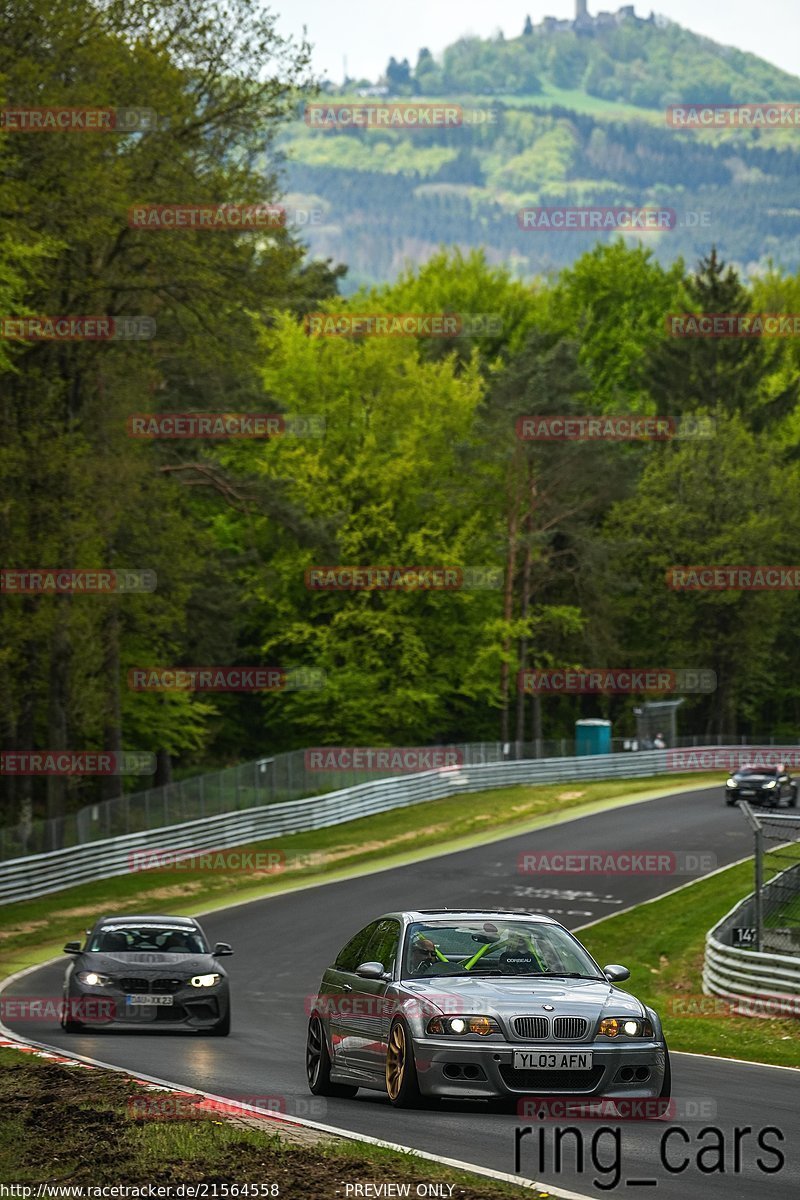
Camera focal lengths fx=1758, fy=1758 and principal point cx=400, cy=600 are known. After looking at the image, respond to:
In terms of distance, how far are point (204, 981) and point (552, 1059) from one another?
29.7 feet

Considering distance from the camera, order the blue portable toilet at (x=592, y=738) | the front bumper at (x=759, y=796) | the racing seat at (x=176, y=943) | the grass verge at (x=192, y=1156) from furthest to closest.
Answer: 1. the blue portable toilet at (x=592, y=738)
2. the front bumper at (x=759, y=796)
3. the racing seat at (x=176, y=943)
4. the grass verge at (x=192, y=1156)

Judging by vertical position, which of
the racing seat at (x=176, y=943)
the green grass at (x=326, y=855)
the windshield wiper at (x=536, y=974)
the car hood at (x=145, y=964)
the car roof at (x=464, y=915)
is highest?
the car roof at (x=464, y=915)

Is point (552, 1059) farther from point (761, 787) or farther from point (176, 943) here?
point (761, 787)

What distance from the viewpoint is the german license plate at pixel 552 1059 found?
10531 millimetres

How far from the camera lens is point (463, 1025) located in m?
10.7

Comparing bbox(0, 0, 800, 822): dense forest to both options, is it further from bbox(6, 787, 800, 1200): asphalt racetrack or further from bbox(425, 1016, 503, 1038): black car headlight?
bbox(425, 1016, 503, 1038): black car headlight

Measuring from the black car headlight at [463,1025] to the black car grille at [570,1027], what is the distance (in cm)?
34

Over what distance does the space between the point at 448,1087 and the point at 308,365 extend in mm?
53646

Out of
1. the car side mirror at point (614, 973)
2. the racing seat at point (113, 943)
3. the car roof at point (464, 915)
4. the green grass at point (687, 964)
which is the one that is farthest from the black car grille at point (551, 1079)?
the racing seat at point (113, 943)

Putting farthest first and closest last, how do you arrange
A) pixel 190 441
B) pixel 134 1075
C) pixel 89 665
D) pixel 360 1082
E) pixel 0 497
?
pixel 190 441 → pixel 89 665 → pixel 0 497 → pixel 134 1075 → pixel 360 1082

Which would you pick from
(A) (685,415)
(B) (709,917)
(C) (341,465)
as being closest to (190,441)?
(C) (341,465)

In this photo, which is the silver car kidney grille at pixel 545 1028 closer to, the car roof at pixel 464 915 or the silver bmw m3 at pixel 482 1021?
the silver bmw m3 at pixel 482 1021

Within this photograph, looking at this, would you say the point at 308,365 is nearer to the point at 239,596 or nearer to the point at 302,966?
the point at 239,596

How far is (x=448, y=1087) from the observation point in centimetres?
1070
